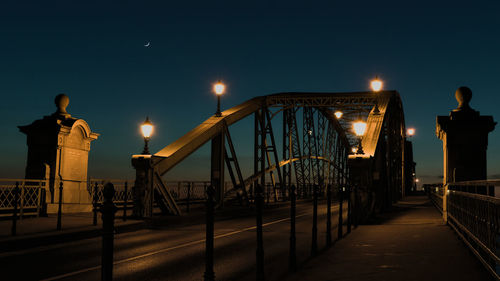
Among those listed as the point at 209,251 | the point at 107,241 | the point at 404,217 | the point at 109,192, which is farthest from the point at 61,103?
the point at 107,241

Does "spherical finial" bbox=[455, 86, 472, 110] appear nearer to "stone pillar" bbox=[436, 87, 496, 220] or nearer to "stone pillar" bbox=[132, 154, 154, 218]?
"stone pillar" bbox=[436, 87, 496, 220]

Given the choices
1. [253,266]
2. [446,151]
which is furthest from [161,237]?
[446,151]

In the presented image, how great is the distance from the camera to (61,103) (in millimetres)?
19016

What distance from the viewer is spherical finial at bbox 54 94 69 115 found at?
18.9 meters

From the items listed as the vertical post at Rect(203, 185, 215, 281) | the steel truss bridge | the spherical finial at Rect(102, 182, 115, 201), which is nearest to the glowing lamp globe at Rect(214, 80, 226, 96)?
the steel truss bridge

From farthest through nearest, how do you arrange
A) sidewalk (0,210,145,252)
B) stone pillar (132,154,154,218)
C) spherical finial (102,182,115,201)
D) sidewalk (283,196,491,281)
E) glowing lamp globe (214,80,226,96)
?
1. glowing lamp globe (214,80,226,96)
2. stone pillar (132,154,154,218)
3. sidewalk (0,210,145,252)
4. sidewalk (283,196,491,281)
5. spherical finial (102,182,115,201)

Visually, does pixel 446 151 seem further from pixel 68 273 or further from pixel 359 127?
pixel 68 273

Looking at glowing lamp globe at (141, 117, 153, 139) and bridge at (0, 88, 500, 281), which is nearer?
bridge at (0, 88, 500, 281)

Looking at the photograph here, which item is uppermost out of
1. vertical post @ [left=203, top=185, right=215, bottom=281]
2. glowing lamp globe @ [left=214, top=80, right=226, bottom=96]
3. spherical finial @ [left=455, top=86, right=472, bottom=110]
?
glowing lamp globe @ [left=214, top=80, right=226, bottom=96]

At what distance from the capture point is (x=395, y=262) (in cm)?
796

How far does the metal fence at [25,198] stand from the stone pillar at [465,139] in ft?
41.0

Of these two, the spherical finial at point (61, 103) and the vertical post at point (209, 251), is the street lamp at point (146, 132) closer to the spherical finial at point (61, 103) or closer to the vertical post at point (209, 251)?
the spherical finial at point (61, 103)

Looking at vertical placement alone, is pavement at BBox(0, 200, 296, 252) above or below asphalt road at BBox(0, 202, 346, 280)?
above

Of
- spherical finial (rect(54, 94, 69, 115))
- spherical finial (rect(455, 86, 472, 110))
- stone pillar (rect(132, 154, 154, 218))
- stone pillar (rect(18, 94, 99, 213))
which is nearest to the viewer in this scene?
spherical finial (rect(455, 86, 472, 110))
